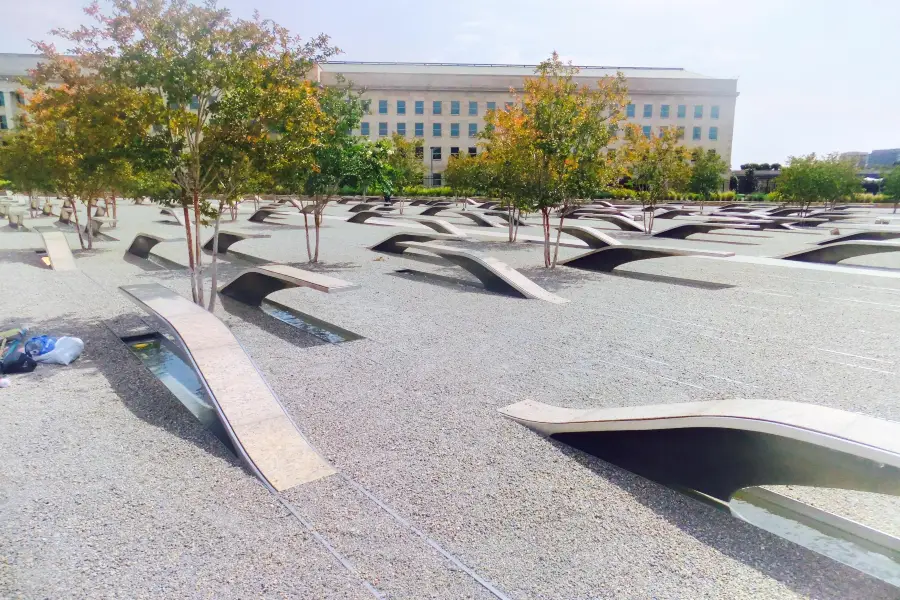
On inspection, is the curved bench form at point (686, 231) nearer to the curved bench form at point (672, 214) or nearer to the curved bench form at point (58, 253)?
the curved bench form at point (672, 214)

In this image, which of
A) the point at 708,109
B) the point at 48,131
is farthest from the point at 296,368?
the point at 708,109

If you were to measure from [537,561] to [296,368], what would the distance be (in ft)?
14.9

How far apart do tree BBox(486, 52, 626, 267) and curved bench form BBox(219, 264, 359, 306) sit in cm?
652

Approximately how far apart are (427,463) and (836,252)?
15994mm

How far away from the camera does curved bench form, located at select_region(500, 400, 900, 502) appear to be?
12.0 ft

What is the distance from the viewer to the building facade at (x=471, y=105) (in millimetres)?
72250

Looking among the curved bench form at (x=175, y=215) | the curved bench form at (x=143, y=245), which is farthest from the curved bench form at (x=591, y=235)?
the curved bench form at (x=175, y=215)

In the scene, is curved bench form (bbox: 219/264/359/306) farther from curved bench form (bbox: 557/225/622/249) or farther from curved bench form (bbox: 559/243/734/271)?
curved bench form (bbox: 557/225/622/249)

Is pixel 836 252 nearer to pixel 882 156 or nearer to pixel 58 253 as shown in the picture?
pixel 58 253

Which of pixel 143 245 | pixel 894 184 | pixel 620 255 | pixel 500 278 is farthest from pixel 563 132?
pixel 894 184

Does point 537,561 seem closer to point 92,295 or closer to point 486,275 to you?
point 486,275

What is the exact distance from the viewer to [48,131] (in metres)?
16.8

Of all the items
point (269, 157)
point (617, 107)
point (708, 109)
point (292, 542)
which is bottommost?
point (292, 542)

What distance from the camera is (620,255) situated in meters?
15.0
